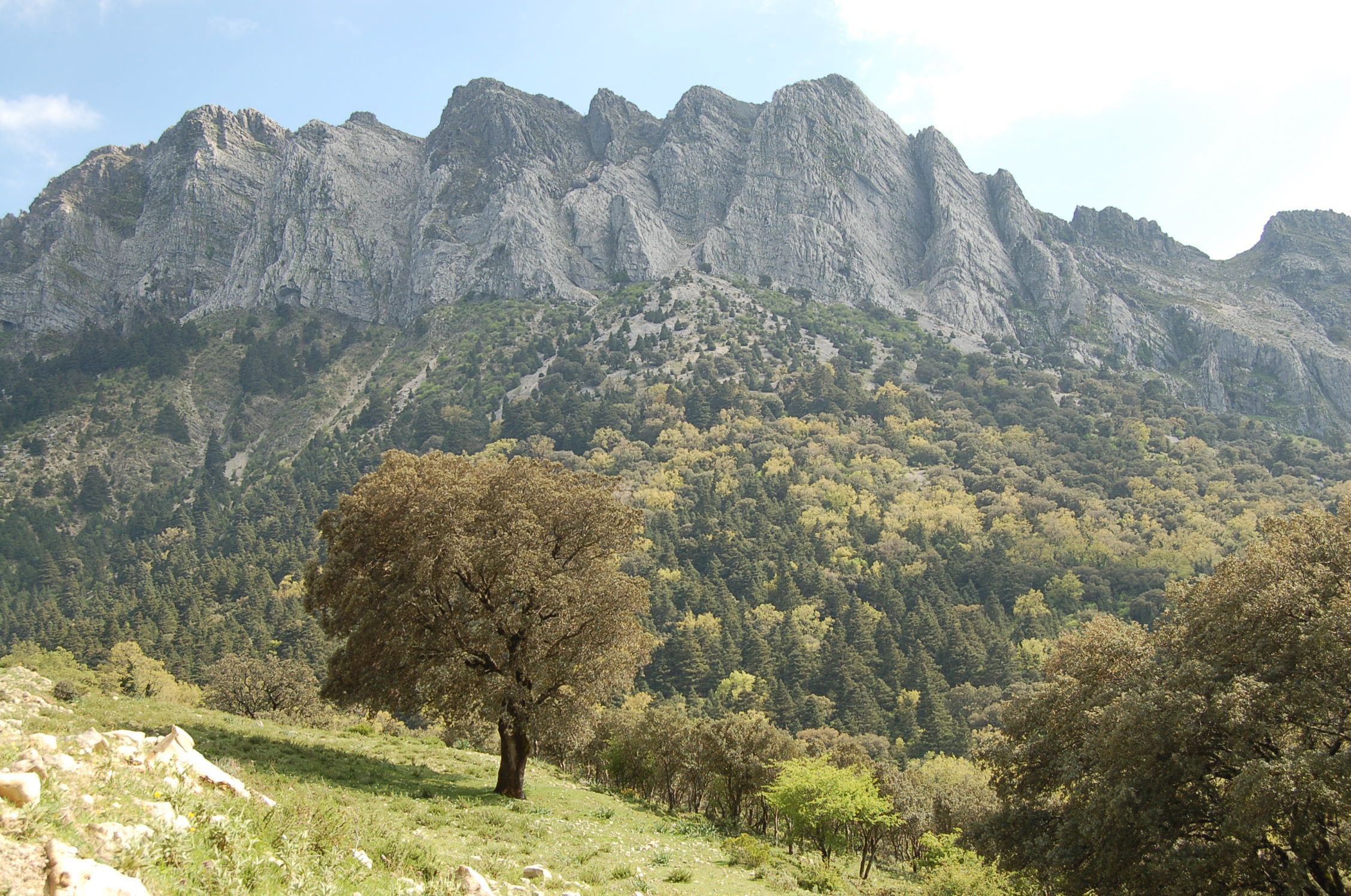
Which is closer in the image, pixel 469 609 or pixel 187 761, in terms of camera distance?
pixel 187 761

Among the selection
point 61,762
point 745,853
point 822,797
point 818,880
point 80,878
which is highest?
point 80,878

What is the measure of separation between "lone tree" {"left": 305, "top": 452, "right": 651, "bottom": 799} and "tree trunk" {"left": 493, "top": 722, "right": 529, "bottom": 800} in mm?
48

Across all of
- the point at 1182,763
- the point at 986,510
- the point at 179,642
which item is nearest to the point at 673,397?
the point at 986,510

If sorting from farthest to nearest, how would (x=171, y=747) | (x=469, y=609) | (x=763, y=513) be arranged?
1. (x=763, y=513)
2. (x=469, y=609)
3. (x=171, y=747)

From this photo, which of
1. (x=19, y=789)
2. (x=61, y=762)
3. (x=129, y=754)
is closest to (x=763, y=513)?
(x=129, y=754)

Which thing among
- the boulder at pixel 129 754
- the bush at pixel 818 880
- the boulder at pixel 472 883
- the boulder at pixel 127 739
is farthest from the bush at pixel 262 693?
the boulder at pixel 472 883

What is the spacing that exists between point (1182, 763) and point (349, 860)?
58.3 feet

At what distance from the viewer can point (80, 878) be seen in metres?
5.52

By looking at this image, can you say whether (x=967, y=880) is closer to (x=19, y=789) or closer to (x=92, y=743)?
(x=92, y=743)

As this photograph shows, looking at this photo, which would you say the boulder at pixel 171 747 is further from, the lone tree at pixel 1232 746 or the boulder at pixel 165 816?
the lone tree at pixel 1232 746

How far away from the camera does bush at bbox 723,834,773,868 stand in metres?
22.8

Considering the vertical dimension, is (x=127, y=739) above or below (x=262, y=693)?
above

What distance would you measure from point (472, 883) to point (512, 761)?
17237 mm

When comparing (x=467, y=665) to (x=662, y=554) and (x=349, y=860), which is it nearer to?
(x=349, y=860)
